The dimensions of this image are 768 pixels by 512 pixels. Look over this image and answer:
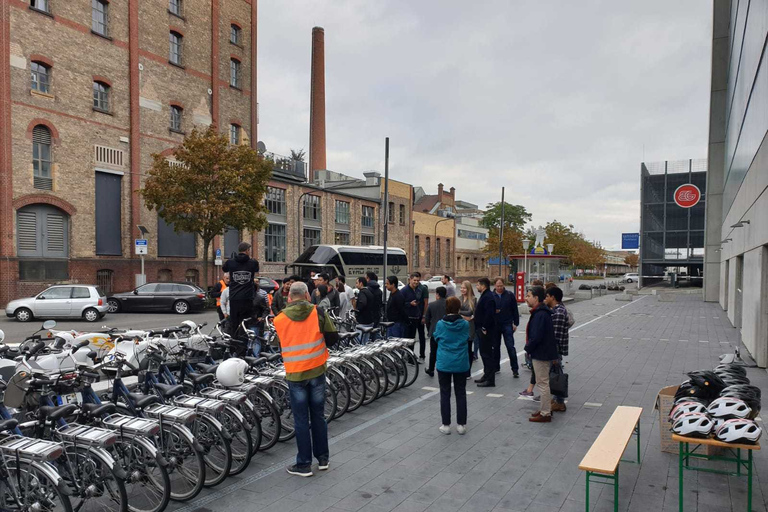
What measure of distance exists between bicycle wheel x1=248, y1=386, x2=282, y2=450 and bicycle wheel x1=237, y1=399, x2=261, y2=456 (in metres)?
0.33

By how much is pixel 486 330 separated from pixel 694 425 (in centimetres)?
470

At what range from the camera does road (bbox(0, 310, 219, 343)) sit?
17.6 m

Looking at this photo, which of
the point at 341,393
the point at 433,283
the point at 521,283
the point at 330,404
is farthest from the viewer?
the point at 433,283

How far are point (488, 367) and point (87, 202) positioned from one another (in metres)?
26.1

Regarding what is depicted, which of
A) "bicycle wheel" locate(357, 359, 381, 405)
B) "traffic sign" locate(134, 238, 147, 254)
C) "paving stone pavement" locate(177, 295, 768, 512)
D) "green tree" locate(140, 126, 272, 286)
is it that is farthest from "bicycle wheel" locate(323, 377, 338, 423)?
"traffic sign" locate(134, 238, 147, 254)

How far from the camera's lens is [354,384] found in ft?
25.8

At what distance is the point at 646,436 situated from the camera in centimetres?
679

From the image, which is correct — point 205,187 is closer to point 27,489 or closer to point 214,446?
point 214,446

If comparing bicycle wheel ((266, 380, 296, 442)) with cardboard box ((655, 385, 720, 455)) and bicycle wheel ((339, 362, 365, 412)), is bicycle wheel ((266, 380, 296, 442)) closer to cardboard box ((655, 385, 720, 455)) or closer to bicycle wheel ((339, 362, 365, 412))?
bicycle wheel ((339, 362, 365, 412))

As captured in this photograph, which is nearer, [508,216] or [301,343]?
[301,343]

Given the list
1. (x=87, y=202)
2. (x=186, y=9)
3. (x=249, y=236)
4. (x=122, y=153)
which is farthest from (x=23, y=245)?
(x=186, y=9)

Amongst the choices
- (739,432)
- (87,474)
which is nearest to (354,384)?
(87,474)

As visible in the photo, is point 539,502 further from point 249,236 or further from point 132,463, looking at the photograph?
point 249,236

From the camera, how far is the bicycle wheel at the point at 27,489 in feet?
12.8
